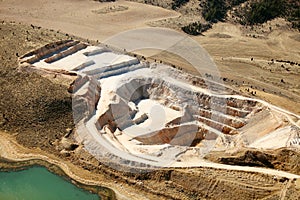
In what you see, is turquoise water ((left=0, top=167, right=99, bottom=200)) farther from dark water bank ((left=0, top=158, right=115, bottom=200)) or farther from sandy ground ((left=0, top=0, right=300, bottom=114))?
sandy ground ((left=0, top=0, right=300, bottom=114))

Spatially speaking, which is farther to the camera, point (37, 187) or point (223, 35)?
point (223, 35)

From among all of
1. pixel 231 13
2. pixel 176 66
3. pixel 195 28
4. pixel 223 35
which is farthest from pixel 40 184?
pixel 231 13

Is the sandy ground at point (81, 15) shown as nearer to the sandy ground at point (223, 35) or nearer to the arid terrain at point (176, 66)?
the sandy ground at point (223, 35)

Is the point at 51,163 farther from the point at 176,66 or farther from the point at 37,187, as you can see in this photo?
the point at 176,66

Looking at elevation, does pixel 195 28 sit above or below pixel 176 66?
above

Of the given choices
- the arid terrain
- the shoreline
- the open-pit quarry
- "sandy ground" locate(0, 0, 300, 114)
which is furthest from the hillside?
the shoreline

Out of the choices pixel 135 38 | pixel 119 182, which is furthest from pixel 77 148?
pixel 135 38
